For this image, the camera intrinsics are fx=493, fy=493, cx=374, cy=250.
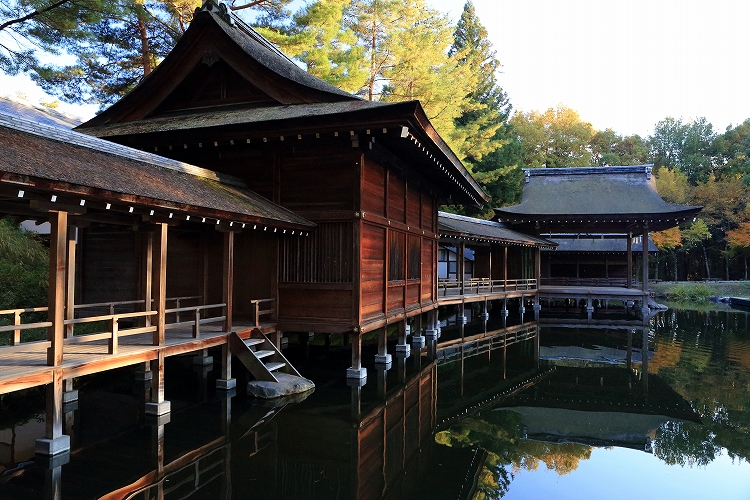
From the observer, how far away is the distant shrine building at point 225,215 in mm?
6922

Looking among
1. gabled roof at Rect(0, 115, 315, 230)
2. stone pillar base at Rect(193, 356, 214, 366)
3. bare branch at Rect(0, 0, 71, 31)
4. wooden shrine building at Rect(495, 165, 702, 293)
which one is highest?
bare branch at Rect(0, 0, 71, 31)

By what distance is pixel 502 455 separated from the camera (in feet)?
24.0

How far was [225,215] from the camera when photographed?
781 cm

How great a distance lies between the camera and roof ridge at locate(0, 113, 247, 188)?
265 inches

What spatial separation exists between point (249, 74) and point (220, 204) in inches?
180

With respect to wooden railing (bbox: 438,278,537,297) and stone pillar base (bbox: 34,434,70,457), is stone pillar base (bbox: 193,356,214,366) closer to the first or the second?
stone pillar base (bbox: 34,434,70,457)

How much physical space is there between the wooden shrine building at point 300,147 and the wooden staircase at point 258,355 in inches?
30.4

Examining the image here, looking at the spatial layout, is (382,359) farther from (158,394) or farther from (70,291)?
(70,291)

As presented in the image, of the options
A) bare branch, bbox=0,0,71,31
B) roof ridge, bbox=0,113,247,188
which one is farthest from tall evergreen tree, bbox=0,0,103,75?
roof ridge, bbox=0,113,247,188

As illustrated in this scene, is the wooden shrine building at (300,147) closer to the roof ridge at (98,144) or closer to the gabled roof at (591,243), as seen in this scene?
the roof ridge at (98,144)

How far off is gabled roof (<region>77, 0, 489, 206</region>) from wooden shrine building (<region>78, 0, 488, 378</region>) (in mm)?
24

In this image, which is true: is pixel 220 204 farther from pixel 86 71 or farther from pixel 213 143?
pixel 86 71

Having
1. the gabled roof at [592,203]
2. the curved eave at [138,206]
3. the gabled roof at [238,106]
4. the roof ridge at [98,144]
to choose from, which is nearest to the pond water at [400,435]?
the curved eave at [138,206]

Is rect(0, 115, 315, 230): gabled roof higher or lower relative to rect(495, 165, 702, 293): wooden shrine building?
→ lower
